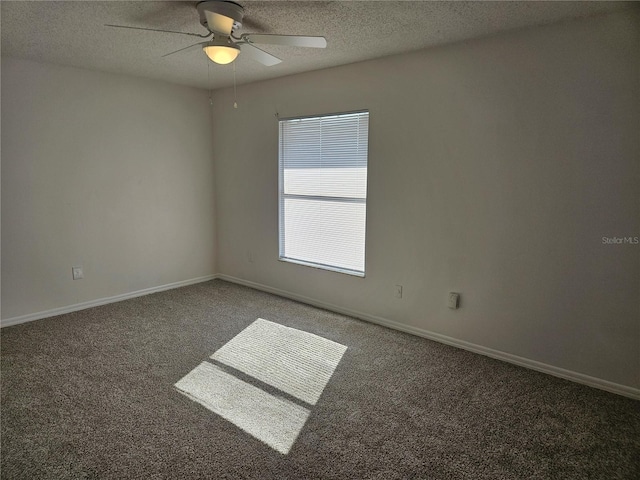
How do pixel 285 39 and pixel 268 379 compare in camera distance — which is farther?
pixel 268 379

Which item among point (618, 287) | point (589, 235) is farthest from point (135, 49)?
point (618, 287)

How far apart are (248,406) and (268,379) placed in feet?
1.06

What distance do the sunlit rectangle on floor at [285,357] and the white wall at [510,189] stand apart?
520 mm

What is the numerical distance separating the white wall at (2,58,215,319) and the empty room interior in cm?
Answer: 2

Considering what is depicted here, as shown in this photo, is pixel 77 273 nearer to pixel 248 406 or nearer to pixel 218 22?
pixel 248 406

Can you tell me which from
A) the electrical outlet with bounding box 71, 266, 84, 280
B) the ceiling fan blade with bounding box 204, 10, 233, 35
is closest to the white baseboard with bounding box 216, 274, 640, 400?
the electrical outlet with bounding box 71, 266, 84, 280

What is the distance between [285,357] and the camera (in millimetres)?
2943

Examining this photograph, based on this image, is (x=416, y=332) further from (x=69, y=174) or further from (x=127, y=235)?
(x=69, y=174)

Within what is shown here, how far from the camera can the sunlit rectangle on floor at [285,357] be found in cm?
259

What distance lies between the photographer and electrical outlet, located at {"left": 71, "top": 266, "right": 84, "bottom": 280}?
3866 millimetres

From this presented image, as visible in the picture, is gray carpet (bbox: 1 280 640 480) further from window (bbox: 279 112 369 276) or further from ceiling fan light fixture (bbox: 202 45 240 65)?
ceiling fan light fixture (bbox: 202 45 240 65)

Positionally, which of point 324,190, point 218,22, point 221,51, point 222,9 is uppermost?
point 222,9

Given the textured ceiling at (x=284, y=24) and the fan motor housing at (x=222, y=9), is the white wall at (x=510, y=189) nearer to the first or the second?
the textured ceiling at (x=284, y=24)

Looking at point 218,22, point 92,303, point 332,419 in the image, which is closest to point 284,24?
point 218,22
